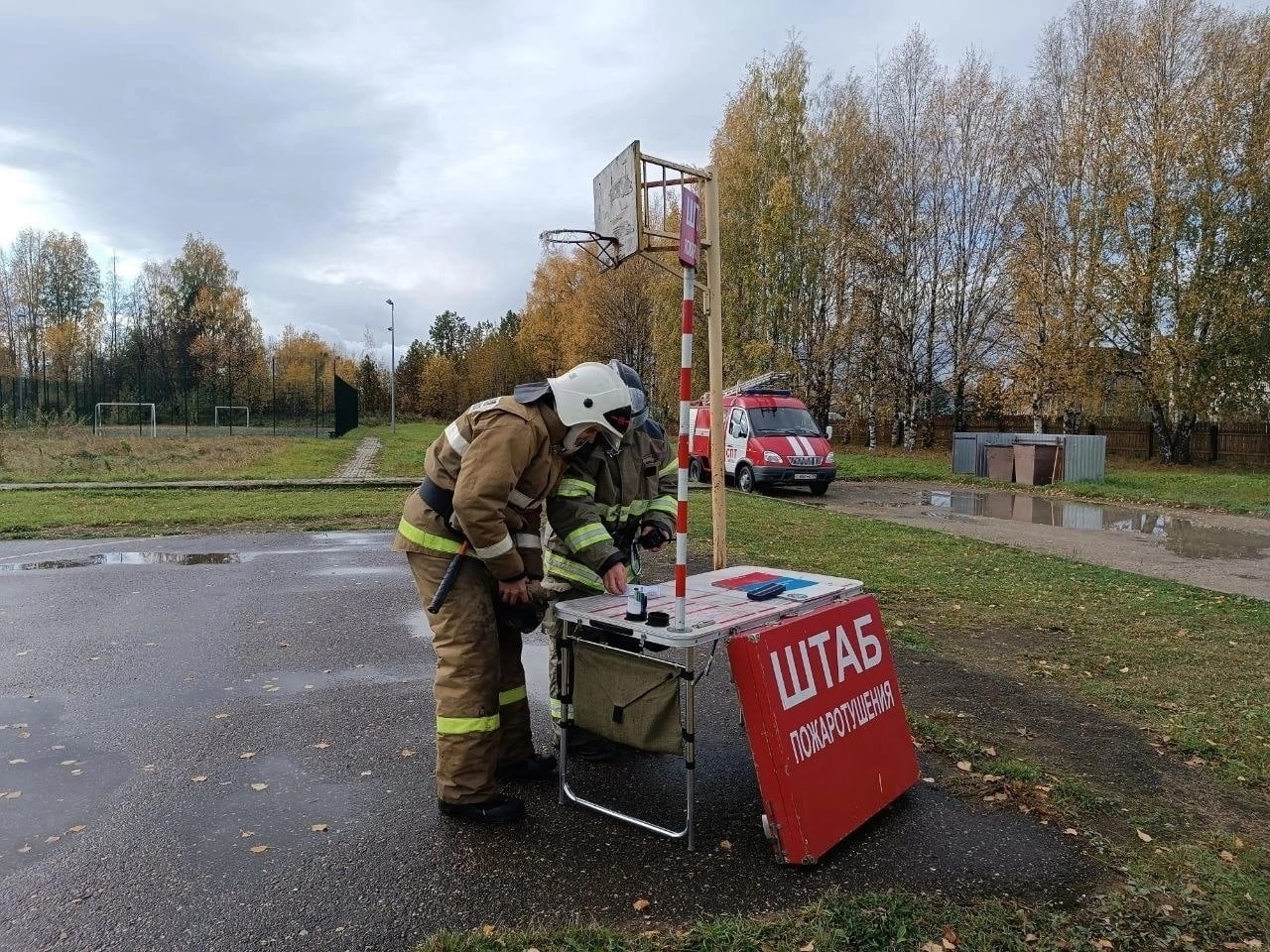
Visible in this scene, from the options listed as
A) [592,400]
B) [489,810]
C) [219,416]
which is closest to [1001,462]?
[592,400]

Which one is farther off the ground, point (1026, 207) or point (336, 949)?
point (1026, 207)

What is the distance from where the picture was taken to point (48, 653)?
5.98 meters

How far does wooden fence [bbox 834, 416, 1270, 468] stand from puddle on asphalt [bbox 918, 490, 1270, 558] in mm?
11771

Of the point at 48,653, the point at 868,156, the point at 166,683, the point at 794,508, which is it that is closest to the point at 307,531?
the point at 48,653

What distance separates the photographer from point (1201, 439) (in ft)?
96.2

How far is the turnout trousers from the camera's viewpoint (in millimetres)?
3578

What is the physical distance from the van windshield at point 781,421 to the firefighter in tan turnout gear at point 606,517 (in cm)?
1435

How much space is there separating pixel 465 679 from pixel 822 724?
5.01ft

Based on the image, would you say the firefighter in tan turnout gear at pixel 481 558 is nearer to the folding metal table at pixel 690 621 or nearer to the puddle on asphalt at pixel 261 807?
the folding metal table at pixel 690 621

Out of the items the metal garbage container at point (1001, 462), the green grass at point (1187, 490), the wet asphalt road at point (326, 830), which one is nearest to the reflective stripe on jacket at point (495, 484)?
the wet asphalt road at point (326, 830)

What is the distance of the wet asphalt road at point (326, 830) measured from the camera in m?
2.94

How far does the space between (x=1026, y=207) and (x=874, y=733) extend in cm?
2998

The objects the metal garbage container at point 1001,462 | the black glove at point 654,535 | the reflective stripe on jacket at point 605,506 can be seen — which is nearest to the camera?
the reflective stripe on jacket at point 605,506

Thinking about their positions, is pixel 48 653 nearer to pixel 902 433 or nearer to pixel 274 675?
pixel 274 675
